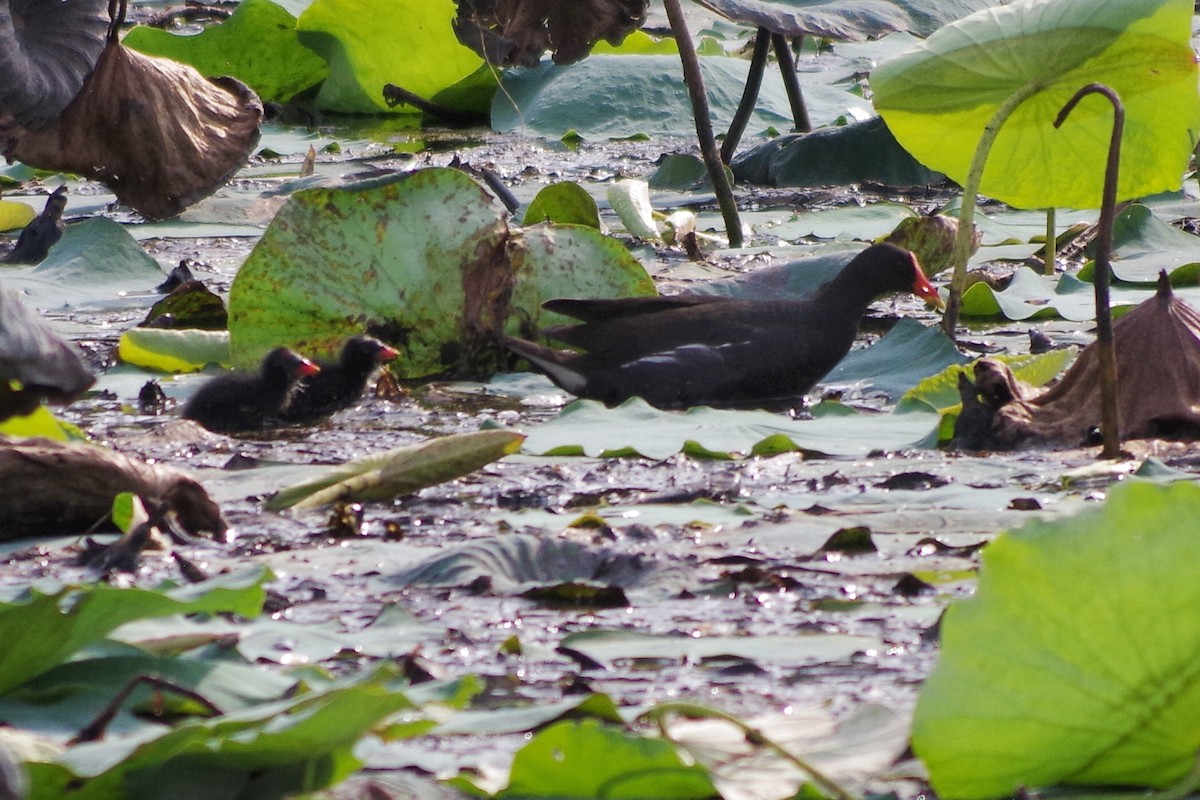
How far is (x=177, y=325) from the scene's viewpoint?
5.18m

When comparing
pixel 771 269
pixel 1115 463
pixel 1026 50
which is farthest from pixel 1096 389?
pixel 771 269

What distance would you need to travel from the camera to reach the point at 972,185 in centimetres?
405

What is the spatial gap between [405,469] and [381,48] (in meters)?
6.27

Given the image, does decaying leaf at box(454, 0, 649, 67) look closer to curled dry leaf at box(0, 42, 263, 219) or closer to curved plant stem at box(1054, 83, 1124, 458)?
curled dry leaf at box(0, 42, 263, 219)

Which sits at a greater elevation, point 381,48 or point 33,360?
point 33,360

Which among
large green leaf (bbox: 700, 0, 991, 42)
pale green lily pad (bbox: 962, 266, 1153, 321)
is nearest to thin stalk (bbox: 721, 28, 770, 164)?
large green leaf (bbox: 700, 0, 991, 42)

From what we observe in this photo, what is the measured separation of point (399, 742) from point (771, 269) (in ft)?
12.4

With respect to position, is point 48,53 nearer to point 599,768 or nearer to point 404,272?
point 404,272

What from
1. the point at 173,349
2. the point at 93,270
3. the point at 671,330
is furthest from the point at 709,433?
the point at 93,270

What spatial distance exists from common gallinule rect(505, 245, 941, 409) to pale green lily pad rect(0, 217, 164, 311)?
1.57 meters

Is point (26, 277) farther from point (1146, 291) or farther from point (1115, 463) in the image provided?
point (1115, 463)

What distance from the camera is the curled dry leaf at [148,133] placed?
3.90m

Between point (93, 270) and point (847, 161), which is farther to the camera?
point (847, 161)

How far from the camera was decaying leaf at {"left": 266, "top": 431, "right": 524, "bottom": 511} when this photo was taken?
2992 millimetres
